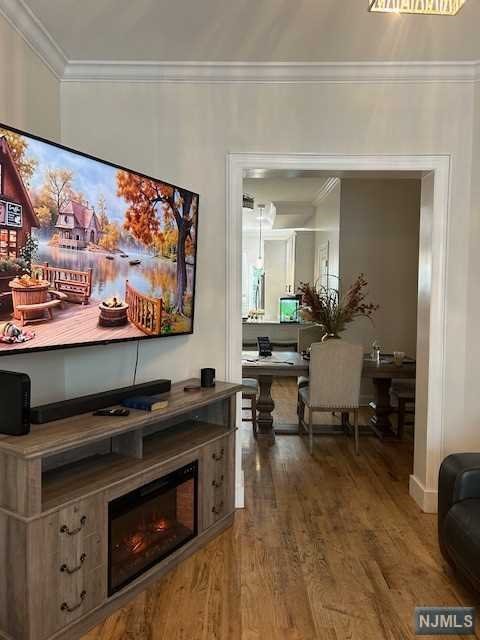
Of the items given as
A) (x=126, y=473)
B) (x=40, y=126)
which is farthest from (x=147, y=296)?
(x=40, y=126)

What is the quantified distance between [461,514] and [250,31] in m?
2.67

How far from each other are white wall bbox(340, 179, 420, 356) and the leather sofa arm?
3.66 m

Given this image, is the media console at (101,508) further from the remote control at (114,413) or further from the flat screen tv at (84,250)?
the flat screen tv at (84,250)

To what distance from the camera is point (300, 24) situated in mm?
2512

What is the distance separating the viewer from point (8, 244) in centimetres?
180

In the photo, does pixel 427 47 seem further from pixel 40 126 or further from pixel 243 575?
pixel 243 575

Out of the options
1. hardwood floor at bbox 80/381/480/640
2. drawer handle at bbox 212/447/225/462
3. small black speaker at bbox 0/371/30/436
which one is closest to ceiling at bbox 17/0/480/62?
small black speaker at bbox 0/371/30/436

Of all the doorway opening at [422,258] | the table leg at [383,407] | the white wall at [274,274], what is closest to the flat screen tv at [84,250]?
the doorway opening at [422,258]

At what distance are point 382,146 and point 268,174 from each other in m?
0.75

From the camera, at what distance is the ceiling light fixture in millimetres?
1719

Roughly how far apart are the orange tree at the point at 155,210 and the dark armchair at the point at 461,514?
1697 millimetres

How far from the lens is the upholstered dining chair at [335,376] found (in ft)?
13.9

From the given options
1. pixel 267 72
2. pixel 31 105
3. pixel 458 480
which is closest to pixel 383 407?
pixel 458 480

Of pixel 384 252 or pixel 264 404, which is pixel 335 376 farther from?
pixel 384 252
